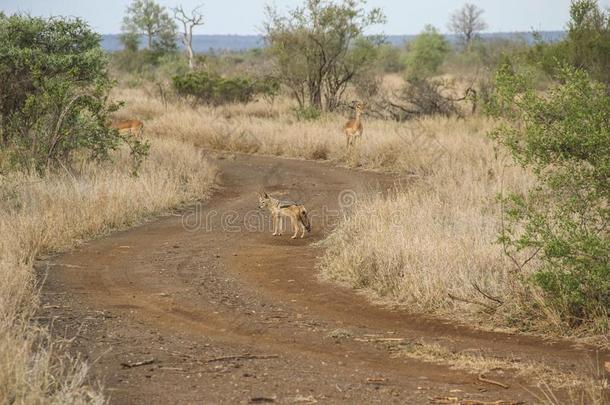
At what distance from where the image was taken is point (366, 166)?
63.0 ft

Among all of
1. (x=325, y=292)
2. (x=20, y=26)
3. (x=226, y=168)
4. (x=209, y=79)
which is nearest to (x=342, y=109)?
(x=209, y=79)

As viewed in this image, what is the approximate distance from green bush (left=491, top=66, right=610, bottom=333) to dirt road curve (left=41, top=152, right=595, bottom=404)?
51cm

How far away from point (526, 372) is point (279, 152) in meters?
15.8

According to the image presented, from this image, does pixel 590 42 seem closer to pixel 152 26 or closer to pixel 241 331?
pixel 241 331

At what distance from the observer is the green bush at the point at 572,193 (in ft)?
23.5

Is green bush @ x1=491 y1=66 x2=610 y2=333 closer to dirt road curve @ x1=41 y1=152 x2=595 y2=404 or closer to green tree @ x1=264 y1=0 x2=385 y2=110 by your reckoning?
dirt road curve @ x1=41 y1=152 x2=595 y2=404

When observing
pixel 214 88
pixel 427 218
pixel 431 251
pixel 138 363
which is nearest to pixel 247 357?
pixel 138 363

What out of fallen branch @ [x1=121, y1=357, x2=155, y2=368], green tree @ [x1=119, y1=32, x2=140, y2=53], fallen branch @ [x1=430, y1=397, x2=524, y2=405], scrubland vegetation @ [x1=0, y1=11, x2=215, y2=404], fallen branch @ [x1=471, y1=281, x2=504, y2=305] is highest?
green tree @ [x1=119, y1=32, x2=140, y2=53]

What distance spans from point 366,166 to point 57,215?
9.13 m

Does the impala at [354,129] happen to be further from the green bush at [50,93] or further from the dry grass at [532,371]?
the dry grass at [532,371]

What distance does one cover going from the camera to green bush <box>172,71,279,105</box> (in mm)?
29891

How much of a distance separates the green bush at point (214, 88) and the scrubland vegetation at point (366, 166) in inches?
3.0

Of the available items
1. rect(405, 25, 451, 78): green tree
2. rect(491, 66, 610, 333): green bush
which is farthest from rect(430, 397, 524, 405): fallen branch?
rect(405, 25, 451, 78): green tree

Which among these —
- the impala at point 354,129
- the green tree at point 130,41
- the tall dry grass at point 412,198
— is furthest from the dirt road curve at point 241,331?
the green tree at point 130,41
